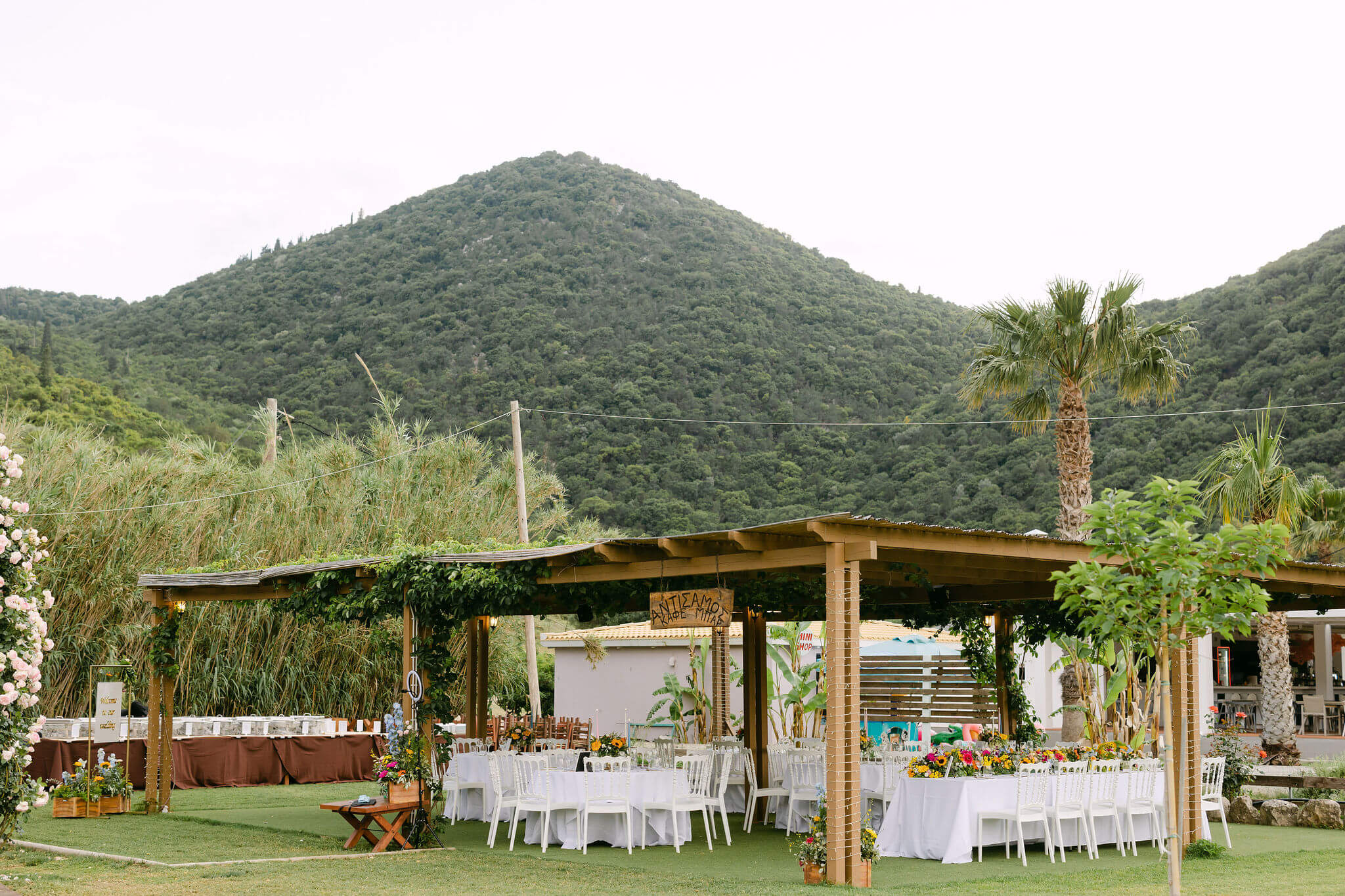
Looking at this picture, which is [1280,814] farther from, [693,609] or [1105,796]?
[693,609]

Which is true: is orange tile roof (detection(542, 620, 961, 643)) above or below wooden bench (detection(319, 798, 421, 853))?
above

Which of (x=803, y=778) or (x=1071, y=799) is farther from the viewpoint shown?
(x=803, y=778)

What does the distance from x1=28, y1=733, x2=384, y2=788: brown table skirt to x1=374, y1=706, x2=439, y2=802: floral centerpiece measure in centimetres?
656

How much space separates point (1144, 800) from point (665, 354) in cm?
2944

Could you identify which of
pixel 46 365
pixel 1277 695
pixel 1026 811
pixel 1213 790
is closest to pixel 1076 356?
pixel 1277 695

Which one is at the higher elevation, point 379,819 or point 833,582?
point 833,582

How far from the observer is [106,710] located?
1306 cm

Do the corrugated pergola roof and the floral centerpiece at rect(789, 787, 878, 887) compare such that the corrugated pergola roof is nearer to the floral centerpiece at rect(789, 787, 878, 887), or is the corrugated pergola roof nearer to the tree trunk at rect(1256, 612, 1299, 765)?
the floral centerpiece at rect(789, 787, 878, 887)

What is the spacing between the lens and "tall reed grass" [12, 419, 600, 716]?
17.5 meters

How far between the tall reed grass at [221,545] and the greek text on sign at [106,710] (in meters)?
2.10

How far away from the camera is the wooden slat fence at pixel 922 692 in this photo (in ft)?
67.9

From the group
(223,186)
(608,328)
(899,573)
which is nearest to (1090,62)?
(899,573)

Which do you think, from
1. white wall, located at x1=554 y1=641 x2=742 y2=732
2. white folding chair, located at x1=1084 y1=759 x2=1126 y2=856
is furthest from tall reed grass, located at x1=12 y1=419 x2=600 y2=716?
white folding chair, located at x1=1084 y1=759 x2=1126 y2=856

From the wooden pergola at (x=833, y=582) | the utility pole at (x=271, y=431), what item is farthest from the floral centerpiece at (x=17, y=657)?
the utility pole at (x=271, y=431)
